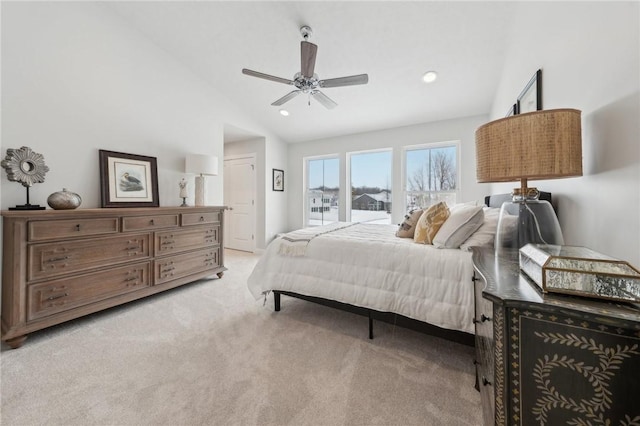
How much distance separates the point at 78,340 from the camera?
6.37 ft

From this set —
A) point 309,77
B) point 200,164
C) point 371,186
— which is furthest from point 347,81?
point 371,186

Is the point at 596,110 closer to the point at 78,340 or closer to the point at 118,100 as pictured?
the point at 78,340

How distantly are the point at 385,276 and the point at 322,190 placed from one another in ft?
12.1

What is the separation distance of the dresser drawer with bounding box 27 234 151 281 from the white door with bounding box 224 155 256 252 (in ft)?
8.38

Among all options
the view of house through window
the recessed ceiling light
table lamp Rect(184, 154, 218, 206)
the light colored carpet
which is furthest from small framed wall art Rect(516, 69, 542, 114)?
table lamp Rect(184, 154, 218, 206)

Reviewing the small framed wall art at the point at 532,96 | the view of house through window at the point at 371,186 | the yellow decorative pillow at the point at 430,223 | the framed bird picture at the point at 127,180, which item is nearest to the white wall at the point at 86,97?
the framed bird picture at the point at 127,180

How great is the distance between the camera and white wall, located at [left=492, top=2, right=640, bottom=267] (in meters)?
0.90

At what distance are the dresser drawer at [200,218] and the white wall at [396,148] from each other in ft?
7.74

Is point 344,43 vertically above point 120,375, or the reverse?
point 344,43

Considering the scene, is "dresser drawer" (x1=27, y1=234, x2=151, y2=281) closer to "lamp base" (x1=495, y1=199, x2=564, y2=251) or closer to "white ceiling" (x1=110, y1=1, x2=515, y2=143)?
"white ceiling" (x1=110, y1=1, x2=515, y2=143)

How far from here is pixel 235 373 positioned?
1.56 m

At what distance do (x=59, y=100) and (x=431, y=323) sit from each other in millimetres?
3839

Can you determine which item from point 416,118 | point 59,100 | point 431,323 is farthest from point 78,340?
point 416,118

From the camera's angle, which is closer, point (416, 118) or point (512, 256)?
point (512, 256)
